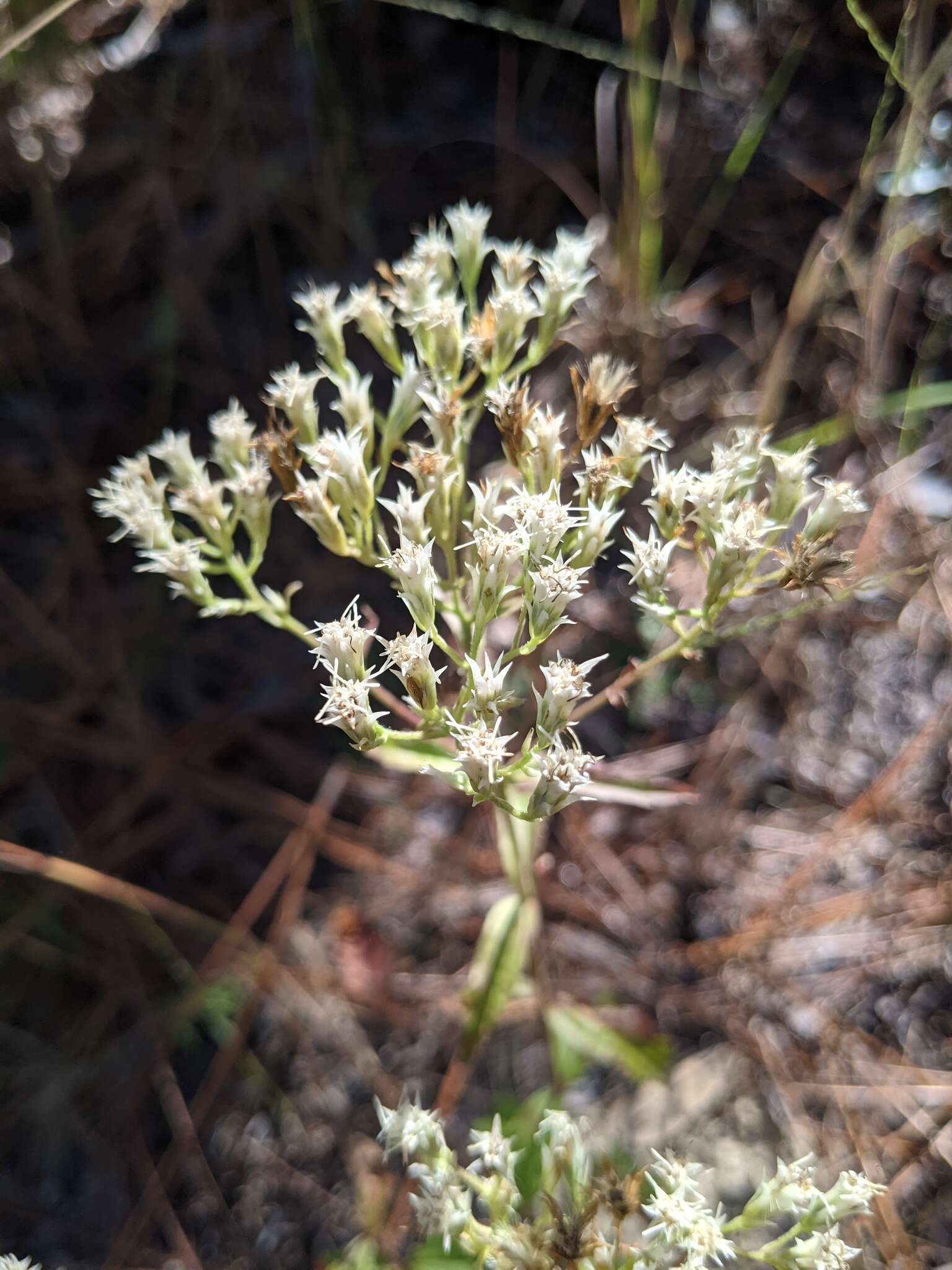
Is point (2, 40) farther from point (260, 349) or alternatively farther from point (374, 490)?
point (374, 490)

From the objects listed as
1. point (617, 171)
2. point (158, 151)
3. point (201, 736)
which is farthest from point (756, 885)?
point (158, 151)

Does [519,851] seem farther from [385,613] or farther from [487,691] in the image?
[385,613]

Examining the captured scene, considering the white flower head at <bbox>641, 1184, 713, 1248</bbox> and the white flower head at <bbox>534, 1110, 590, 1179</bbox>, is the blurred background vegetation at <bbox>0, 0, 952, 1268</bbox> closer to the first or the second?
the white flower head at <bbox>534, 1110, 590, 1179</bbox>

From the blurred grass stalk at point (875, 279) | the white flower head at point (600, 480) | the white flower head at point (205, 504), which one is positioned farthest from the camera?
the blurred grass stalk at point (875, 279)

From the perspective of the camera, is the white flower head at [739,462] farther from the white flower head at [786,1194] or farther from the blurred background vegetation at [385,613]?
the white flower head at [786,1194]

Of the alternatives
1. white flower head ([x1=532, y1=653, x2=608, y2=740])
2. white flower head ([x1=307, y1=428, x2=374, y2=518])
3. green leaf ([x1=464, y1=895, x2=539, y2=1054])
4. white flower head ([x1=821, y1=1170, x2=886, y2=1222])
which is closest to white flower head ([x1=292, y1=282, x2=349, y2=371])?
white flower head ([x1=307, y1=428, x2=374, y2=518])

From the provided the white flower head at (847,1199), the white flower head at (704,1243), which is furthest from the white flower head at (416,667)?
the white flower head at (847,1199)

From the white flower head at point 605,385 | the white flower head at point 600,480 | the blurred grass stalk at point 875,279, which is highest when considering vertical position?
the blurred grass stalk at point 875,279

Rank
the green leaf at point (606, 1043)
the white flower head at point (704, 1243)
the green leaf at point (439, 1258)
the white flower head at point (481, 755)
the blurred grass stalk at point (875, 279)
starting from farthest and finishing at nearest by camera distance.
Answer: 1. the blurred grass stalk at point (875, 279)
2. the green leaf at point (606, 1043)
3. the green leaf at point (439, 1258)
4. the white flower head at point (704, 1243)
5. the white flower head at point (481, 755)
